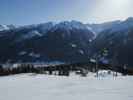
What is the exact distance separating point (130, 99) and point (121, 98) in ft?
1.54

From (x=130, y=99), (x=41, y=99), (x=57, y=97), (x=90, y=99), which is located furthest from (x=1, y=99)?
(x=130, y=99)

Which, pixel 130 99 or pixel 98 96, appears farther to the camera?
pixel 98 96

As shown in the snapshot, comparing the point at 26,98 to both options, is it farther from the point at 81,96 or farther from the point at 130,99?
the point at 130,99

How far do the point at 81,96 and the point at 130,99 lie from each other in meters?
2.57

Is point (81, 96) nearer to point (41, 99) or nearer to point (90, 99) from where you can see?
point (90, 99)

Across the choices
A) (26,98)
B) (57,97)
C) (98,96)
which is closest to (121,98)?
(98,96)

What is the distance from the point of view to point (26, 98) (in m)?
11.8

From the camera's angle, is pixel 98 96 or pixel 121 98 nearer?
pixel 121 98

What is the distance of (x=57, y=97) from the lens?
11875 millimetres

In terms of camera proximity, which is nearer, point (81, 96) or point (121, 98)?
point (121, 98)

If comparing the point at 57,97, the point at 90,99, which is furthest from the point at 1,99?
the point at 90,99

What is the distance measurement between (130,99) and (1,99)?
6.19 m

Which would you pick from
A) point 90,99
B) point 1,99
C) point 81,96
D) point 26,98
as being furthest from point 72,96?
point 1,99

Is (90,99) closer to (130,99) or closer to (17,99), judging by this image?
(130,99)
